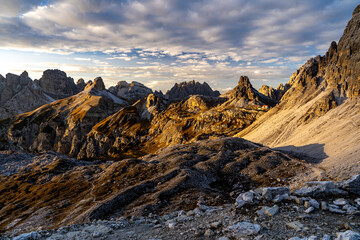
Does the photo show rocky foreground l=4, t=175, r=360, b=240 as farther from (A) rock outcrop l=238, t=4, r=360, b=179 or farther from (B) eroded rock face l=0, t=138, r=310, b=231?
(A) rock outcrop l=238, t=4, r=360, b=179

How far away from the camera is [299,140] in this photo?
99.0m

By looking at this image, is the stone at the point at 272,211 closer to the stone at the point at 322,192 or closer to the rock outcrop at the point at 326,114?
the stone at the point at 322,192

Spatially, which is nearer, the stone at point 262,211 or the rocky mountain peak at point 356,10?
the stone at point 262,211

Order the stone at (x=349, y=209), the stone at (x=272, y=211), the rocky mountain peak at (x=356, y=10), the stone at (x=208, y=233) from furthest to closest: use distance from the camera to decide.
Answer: the rocky mountain peak at (x=356, y=10)
the stone at (x=272, y=211)
the stone at (x=349, y=209)
the stone at (x=208, y=233)

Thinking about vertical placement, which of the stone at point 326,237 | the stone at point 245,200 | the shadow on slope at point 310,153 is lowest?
the shadow on slope at point 310,153

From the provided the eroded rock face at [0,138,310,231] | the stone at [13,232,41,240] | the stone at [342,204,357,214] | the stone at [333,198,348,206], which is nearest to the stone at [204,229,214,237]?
the stone at [342,204,357,214]

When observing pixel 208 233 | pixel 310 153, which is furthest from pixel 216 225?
pixel 310 153

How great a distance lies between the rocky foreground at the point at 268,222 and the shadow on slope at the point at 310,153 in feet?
193

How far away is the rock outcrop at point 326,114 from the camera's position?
7800 centimetres

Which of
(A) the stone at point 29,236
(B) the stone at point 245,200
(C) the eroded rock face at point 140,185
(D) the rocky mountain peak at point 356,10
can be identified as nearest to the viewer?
(A) the stone at point 29,236

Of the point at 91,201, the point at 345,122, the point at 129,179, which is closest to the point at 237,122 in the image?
the point at 345,122

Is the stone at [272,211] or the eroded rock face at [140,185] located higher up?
the stone at [272,211]

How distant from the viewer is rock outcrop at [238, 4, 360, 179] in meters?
78.0

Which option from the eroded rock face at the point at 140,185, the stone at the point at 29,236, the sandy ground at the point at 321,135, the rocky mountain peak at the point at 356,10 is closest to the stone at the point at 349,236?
the eroded rock face at the point at 140,185
